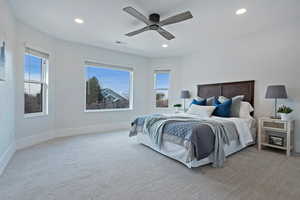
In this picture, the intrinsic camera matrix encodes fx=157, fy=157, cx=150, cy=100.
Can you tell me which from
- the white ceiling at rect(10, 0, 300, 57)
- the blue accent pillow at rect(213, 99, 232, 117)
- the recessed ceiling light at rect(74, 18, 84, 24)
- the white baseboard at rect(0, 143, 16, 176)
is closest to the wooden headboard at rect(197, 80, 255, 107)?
the blue accent pillow at rect(213, 99, 232, 117)

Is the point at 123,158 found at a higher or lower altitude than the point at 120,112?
lower

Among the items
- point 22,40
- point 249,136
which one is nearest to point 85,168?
point 22,40

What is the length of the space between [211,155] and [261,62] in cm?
270

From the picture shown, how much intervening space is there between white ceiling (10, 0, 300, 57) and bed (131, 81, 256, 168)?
4.31 ft

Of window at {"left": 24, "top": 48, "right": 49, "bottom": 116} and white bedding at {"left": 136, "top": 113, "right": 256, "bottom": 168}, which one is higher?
window at {"left": 24, "top": 48, "right": 49, "bottom": 116}

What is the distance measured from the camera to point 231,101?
384 centimetres

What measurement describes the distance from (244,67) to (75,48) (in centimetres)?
464

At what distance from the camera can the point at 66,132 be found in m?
4.43

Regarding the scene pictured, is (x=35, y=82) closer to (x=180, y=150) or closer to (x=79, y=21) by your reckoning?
(x=79, y=21)

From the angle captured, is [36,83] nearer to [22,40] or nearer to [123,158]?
[22,40]

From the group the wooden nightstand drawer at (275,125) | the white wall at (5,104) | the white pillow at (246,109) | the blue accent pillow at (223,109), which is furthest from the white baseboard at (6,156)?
the wooden nightstand drawer at (275,125)

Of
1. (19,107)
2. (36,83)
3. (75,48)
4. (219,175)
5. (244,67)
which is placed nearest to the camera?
(219,175)

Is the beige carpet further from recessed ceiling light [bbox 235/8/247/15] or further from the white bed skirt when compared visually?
recessed ceiling light [bbox 235/8/247/15]

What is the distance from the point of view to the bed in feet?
8.30
